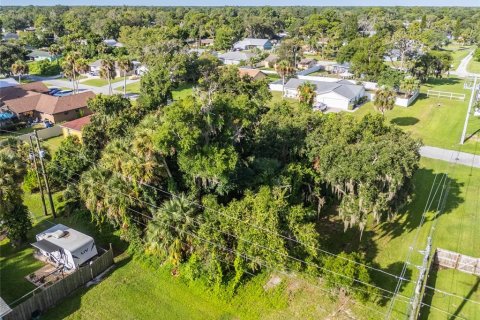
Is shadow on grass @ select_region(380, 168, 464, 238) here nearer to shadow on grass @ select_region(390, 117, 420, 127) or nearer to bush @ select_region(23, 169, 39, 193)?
shadow on grass @ select_region(390, 117, 420, 127)

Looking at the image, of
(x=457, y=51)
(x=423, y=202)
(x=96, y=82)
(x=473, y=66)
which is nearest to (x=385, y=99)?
(x=423, y=202)

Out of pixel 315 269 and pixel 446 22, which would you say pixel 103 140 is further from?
pixel 446 22

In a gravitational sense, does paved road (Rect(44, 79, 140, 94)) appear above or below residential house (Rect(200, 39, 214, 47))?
below

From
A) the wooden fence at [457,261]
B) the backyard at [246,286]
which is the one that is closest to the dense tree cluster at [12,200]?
the backyard at [246,286]

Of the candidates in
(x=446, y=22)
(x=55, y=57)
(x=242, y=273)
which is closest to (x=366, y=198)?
(x=242, y=273)

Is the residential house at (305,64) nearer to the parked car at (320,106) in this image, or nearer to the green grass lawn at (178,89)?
the green grass lawn at (178,89)

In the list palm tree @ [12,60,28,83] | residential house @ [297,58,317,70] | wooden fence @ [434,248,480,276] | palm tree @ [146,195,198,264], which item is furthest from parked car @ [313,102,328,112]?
palm tree @ [12,60,28,83]
